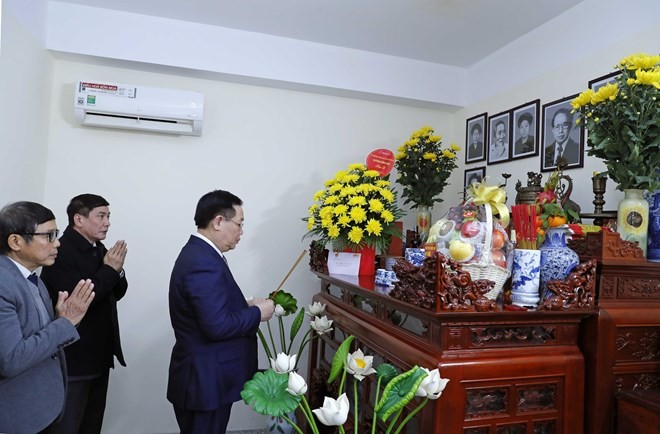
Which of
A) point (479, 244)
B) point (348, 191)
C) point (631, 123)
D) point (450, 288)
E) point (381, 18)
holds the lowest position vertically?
point (450, 288)

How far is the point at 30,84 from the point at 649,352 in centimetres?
305

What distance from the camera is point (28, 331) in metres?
1.36

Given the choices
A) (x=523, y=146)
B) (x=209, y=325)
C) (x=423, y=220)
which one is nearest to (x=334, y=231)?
(x=209, y=325)

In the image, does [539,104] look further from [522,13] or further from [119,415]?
[119,415]

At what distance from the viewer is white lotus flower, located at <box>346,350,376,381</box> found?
1223 mm

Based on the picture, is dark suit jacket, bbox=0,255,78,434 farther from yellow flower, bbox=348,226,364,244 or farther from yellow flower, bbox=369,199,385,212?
yellow flower, bbox=369,199,385,212

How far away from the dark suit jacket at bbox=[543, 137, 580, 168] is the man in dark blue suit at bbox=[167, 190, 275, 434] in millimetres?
1687

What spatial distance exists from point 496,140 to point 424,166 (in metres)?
0.55

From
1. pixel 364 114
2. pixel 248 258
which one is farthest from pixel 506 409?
pixel 364 114

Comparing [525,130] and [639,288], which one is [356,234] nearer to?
[639,288]

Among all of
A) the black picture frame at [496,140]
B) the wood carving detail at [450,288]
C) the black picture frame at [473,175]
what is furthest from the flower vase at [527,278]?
the black picture frame at [473,175]

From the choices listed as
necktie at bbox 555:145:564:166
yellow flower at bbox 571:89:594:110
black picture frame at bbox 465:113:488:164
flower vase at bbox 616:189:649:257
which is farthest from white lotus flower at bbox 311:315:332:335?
black picture frame at bbox 465:113:488:164

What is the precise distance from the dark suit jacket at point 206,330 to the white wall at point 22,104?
1.24 metres

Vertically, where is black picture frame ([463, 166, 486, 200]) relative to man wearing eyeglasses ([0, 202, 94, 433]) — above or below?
above
